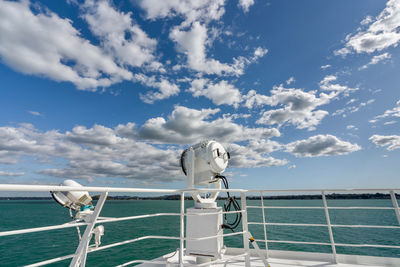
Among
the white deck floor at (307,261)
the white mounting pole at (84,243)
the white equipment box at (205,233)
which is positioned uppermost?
the white mounting pole at (84,243)

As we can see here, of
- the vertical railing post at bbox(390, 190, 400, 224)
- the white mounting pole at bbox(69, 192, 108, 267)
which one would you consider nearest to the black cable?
the vertical railing post at bbox(390, 190, 400, 224)

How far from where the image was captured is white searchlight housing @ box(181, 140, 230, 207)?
4.52 meters

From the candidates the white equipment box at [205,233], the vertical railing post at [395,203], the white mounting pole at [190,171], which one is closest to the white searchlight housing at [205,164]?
the white mounting pole at [190,171]

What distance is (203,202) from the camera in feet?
13.0

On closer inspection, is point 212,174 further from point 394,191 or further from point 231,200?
point 394,191

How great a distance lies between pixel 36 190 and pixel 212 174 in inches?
143

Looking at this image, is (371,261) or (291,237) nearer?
(371,261)

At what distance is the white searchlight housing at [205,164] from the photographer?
14.8 feet

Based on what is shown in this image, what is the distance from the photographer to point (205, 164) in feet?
15.1

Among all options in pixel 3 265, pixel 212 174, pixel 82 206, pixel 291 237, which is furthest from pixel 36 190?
pixel 291 237

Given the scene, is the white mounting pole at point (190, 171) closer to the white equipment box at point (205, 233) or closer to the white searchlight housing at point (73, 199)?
the white equipment box at point (205, 233)

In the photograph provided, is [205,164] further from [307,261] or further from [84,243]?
[84,243]

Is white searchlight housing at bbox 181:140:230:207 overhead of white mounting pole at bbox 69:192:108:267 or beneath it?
overhead

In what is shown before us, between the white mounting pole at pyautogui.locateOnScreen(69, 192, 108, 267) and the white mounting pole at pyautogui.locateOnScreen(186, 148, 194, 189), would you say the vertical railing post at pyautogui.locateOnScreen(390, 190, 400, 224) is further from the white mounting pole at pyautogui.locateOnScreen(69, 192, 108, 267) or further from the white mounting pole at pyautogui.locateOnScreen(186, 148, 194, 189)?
the white mounting pole at pyautogui.locateOnScreen(69, 192, 108, 267)
